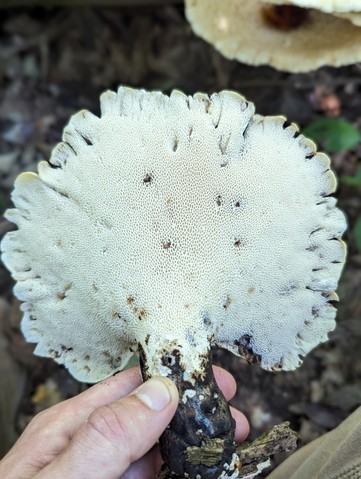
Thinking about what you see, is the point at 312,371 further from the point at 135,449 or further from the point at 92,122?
the point at 92,122

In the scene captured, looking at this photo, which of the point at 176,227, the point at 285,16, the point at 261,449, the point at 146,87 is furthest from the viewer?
the point at 146,87

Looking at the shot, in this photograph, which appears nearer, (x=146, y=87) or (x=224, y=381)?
(x=224, y=381)

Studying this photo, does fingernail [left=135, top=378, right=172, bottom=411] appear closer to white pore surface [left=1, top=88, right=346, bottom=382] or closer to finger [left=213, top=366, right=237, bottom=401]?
white pore surface [left=1, top=88, right=346, bottom=382]

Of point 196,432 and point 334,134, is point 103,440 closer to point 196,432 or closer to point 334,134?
point 196,432

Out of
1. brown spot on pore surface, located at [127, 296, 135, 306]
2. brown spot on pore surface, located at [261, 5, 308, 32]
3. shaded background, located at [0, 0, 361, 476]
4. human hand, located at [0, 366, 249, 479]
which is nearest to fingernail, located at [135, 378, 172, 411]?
human hand, located at [0, 366, 249, 479]

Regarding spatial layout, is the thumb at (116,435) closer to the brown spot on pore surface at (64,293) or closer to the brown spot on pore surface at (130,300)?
the brown spot on pore surface at (130,300)

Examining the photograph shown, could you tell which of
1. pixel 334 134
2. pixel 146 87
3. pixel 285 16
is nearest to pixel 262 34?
pixel 285 16
